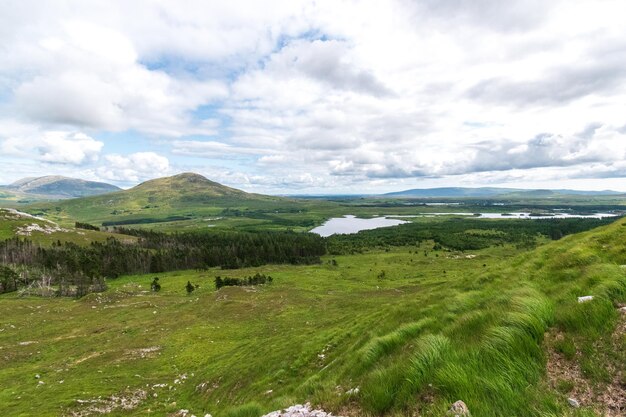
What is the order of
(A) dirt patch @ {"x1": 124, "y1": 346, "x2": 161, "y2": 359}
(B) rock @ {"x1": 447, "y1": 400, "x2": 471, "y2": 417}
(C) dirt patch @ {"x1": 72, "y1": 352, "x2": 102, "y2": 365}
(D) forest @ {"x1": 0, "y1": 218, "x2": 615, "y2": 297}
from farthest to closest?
(D) forest @ {"x1": 0, "y1": 218, "x2": 615, "y2": 297} < (A) dirt patch @ {"x1": 124, "y1": 346, "x2": 161, "y2": 359} < (C) dirt patch @ {"x1": 72, "y1": 352, "x2": 102, "y2": 365} < (B) rock @ {"x1": 447, "y1": 400, "x2": 471, "y2": 417}

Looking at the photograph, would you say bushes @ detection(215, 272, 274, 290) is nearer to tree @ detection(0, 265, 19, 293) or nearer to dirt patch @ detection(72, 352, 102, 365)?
dirt patch @ detection(72, 352, 102, 365)

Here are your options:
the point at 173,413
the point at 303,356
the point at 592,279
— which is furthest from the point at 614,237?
the point at 173,413

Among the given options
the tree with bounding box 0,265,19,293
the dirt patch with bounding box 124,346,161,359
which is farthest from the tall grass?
the tree with bounding box 0,265,19,293

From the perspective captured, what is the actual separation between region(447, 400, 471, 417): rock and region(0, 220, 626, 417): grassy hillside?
0.58ft

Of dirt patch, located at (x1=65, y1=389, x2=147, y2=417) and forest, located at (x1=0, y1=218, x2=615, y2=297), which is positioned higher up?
dirt patch, located at (x1=65, y1=389, x2=147, y2=417)

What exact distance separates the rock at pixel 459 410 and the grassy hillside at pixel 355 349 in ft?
0.58

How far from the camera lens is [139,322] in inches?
2288

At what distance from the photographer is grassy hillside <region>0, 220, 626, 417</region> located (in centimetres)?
622

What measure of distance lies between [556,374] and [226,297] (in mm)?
71574

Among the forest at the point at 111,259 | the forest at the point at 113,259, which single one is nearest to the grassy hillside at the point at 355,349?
the forest at the point at 113,259

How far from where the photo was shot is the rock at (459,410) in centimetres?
536

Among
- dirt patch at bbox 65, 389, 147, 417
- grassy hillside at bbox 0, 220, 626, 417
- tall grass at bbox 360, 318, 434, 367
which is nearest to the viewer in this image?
grassy hillside at bbox 0, 220, 626, 417

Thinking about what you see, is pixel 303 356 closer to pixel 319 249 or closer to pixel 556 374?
pixel 556 374

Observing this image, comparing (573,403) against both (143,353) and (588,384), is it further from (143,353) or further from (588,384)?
(143,353)
